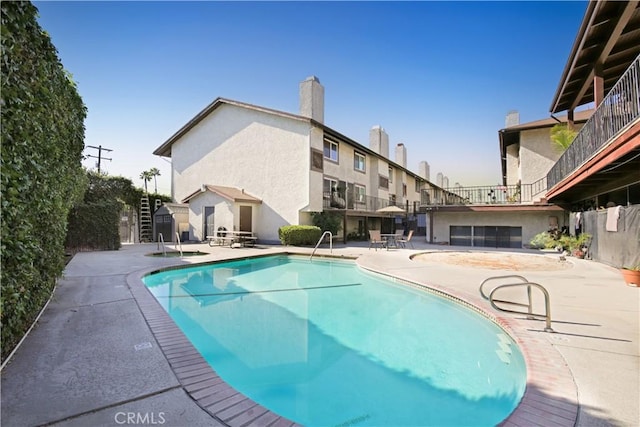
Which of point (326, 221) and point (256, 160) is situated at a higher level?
point (256, 160)

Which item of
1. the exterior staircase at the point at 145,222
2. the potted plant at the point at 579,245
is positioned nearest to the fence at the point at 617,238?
the potted plant at the point at 579,245

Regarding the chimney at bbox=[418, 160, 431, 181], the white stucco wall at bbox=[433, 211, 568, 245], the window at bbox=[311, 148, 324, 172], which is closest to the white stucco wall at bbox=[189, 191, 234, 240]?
the window at bbox=[311, 148, 324, 172]

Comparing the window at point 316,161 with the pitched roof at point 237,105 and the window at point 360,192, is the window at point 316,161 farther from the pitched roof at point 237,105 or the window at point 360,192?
the window at point 360,192

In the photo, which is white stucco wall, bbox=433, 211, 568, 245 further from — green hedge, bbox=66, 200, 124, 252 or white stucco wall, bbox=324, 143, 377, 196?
green hedge, bbox=66, 200, 124, 252

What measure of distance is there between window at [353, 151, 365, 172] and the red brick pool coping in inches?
816

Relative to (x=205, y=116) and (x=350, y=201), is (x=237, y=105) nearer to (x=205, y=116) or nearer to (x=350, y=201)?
(x=205, y=116)

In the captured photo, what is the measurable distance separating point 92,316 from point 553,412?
5.97 meters

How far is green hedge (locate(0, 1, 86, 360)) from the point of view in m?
2.96

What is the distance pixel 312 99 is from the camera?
19.7 m

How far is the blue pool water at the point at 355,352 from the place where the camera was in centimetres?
344

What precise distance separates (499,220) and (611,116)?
1270cm

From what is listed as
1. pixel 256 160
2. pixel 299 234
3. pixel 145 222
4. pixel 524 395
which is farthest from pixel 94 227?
pixel 524 395

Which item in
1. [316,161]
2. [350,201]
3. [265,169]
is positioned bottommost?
[350,201]

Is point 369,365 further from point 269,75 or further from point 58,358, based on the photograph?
point 269,75
